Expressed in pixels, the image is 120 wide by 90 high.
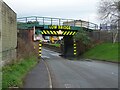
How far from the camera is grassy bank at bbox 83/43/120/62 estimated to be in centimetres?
4987

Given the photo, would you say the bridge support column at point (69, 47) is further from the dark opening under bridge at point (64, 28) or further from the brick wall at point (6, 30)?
the brick wall at point (6, 30)

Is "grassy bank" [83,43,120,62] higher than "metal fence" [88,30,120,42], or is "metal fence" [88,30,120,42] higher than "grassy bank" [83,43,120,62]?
"metal fence" [88,30,120,42]

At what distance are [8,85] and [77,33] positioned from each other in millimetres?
49045

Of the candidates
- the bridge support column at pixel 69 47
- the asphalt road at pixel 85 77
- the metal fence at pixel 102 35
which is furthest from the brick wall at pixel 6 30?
the metal fence at pixel 102 35

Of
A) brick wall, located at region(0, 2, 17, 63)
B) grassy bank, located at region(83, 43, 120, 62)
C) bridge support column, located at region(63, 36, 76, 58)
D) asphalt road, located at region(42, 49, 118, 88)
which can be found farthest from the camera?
bridge support column, located at region(63, 36, 76, 58)

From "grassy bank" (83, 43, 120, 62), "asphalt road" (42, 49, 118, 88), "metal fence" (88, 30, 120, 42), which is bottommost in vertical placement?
"grassy bank" (83, 43, 120, 62)

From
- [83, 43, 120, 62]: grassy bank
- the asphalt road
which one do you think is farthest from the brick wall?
[83, 43, 120, 62]: grassy bank

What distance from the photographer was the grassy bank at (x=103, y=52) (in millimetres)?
49869

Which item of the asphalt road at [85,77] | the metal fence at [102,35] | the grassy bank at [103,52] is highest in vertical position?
the metal fence at [102,35]

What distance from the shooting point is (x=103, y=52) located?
55.2m

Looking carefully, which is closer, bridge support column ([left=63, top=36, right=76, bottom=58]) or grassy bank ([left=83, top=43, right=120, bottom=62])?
grassy bank ([left=83, top=43, right=120, bottom=62])

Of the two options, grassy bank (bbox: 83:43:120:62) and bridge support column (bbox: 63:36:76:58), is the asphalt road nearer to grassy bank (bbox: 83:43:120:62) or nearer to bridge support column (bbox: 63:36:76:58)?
grassy bank (bbox: 83:43:120:62)

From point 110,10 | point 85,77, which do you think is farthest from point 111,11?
point 85,77

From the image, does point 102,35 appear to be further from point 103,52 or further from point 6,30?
point 6,30
